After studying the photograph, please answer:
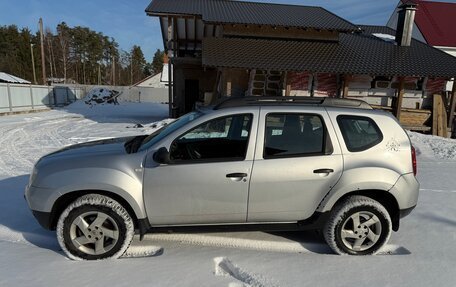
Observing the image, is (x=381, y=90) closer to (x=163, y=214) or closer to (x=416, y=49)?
(x=416, y=49)

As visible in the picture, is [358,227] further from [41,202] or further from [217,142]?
[41,202]

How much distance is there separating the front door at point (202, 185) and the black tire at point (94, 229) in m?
0.31

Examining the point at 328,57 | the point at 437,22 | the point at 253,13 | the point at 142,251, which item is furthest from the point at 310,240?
the point at 437,22

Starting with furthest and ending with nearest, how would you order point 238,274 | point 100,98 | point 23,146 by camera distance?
point 100,98
point 23,146
point 238,274

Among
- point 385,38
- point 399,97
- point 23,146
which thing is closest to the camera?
point 23,146

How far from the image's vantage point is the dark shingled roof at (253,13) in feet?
48.9

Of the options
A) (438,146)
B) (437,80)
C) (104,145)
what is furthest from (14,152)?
(437,80)

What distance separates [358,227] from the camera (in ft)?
11.1

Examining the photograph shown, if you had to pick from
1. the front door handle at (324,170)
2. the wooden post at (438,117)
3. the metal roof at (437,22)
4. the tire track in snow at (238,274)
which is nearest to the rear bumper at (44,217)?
the tire track in snow at (238,274)

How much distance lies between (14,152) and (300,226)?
8.14 m

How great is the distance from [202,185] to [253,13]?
51.1 feet

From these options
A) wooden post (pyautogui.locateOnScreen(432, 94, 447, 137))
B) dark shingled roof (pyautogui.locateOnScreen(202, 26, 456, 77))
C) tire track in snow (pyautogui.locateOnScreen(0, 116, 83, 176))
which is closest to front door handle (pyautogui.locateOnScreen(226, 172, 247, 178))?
tire track in snow (pyautogui.locateOnScreen(0, 116, 83, 176))

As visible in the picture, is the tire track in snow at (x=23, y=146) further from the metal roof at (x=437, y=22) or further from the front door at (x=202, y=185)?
the metal roof at (x=437, y=22)

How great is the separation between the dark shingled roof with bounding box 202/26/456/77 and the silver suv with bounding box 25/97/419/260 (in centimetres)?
950
